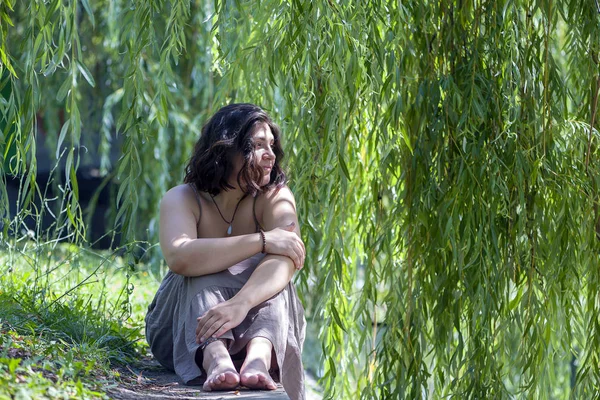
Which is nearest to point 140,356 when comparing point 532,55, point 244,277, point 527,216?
point 244,277

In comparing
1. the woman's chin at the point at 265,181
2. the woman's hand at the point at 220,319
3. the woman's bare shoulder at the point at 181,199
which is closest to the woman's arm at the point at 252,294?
the woman's hand at the point at 220,319

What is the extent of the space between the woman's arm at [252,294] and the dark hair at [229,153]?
0.53 feet

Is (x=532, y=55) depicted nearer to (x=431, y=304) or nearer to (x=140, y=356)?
(x=431, y=304)

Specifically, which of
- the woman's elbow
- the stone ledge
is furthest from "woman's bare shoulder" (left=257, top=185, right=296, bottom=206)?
the stone ledge

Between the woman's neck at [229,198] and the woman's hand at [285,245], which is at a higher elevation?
the woman's neck at [229,198]

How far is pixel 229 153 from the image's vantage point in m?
2.59

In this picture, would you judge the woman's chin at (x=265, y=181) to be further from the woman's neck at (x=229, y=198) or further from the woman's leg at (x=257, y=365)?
the woman's leg at (x=257, y=365)

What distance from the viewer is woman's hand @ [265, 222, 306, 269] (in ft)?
7.91

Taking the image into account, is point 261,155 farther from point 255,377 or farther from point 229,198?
point 255,377

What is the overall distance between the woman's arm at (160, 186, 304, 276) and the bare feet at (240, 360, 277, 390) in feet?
1.07

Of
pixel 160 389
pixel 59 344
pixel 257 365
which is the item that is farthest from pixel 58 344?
pixel 257 365

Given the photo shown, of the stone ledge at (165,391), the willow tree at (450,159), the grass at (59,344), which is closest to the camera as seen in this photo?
the grass at (59,344)

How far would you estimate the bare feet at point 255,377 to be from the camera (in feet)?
6.98

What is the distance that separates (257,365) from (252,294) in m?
0.20
